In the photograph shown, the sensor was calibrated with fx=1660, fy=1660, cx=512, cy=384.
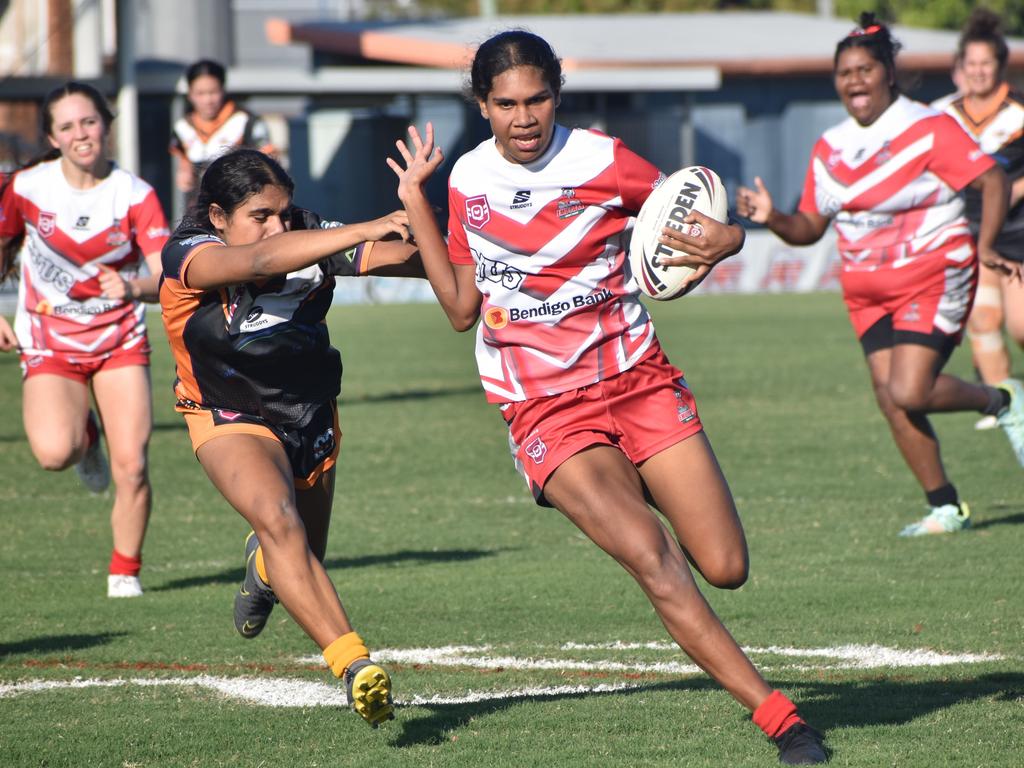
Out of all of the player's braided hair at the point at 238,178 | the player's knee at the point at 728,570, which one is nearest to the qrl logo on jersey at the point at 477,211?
the player's braided hair at the point at 238,178

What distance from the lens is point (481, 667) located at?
6098 mm

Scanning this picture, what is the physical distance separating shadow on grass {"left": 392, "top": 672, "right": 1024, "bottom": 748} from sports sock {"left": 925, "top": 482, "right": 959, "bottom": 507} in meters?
2.94

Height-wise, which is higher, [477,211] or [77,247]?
[477,211]

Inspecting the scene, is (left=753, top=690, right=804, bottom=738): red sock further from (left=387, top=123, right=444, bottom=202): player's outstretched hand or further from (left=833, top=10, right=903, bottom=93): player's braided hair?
(left=833, top=10, right=903, bottom=93): player's braided hair

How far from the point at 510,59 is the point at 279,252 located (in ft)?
2.95

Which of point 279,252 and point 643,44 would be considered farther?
point 643,44

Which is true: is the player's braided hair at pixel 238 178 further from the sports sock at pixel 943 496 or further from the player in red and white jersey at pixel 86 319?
the sports sock at pixel 943 496

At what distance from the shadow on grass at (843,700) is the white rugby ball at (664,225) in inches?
54.3

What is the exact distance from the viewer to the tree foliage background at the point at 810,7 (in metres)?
48.7

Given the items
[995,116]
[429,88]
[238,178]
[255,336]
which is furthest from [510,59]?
[429,88]

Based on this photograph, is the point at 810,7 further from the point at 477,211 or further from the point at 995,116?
the point at 477,211

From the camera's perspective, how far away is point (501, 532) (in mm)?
9148

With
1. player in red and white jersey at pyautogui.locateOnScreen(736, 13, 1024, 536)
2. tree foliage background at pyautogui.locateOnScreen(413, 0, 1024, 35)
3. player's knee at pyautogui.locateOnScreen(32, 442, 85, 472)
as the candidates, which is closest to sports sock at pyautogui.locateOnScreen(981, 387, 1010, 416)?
player in red and white jersey at pyautogui.locateOnScreen(736, 13, 1024, 536)

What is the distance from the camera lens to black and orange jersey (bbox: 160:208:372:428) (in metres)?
5.46
